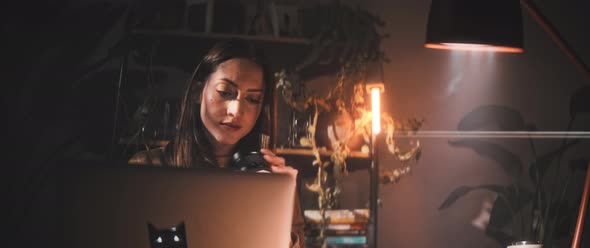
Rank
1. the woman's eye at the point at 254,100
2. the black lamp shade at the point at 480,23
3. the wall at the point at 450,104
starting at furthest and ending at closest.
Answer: the wall at the point at 450,104 → the woman's eye at the point at 254,100 → the black lamp shade at the point at 480,23

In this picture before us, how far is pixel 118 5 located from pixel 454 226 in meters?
2.04

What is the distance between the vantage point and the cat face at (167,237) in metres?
1.40

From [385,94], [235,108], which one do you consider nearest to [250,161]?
[235,108]

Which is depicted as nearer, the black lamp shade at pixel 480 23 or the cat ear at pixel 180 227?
the cat ear at pixel 180 227

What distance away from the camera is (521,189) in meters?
3.47

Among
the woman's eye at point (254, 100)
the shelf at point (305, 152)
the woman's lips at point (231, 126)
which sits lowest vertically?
the shelf at point (305, 152)

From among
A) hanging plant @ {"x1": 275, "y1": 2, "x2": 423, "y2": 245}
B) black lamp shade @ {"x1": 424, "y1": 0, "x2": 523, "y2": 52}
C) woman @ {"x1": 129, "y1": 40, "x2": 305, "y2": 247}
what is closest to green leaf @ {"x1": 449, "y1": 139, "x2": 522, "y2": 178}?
hanging plant @ {"x1": 275, "y1": 2, "x2": 423, "y2": 245}

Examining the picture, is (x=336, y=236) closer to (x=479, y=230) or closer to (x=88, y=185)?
(x=479, y=230)

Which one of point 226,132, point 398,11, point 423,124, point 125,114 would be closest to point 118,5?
point 125,114

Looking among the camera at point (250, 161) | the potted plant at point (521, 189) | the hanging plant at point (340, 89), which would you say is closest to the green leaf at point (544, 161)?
the potted plant at point (521, 189)

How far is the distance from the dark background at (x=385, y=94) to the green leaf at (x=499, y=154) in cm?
4

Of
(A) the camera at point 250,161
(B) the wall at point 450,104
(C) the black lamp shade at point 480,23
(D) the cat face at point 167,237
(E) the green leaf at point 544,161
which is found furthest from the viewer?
(E) the green leaf at point 544,161

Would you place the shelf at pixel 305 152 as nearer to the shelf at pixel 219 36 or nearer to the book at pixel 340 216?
the book at pixel 340 216

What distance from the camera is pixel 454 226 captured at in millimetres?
3418
